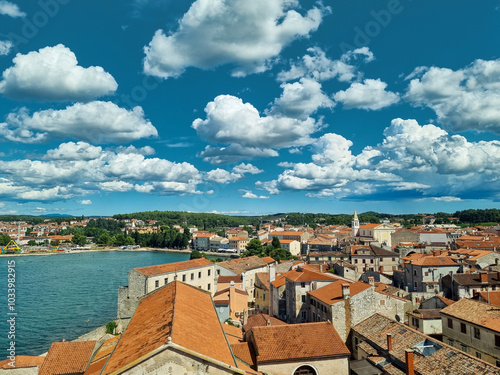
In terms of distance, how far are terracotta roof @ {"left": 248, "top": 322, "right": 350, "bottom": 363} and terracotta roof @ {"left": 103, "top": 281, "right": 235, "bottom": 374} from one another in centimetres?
383

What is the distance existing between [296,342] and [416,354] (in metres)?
6.30

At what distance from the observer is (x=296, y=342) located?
20406 mm

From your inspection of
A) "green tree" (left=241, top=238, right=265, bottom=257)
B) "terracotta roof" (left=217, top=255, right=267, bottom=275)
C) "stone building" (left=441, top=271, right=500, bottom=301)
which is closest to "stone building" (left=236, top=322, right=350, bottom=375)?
"stone building" (left=441, top=271, right=500, bottom=301)

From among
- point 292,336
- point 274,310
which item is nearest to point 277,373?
point 292,336

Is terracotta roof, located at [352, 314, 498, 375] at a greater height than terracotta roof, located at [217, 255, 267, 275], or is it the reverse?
terracotta roof, located at [352, 314, 498, 375]

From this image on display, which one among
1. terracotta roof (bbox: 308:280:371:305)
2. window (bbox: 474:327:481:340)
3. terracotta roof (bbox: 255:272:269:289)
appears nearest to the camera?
window (bbox: 474:327:481:340)

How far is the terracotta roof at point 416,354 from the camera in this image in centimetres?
1658

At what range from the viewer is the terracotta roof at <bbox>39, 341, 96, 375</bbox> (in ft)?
69.3

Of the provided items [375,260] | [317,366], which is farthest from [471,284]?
[375,260]

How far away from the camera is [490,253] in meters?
50.7

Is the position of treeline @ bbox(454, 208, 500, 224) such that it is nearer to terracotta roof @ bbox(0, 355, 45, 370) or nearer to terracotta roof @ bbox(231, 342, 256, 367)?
terracotta roof @ bbox(231, 342, 256, 367)

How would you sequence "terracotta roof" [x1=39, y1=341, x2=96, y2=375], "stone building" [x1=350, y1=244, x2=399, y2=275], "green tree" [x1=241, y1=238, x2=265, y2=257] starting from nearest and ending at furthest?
"terracotta roof" [x1=39, y1=341, x2=96, y2=375] → "stone building" [x1=350, y1=244, x2=399, y2=275] → "green tree" [x1=241, y1=238, x2=265, y2=257]

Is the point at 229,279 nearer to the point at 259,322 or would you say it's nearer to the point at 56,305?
the point at 259,322

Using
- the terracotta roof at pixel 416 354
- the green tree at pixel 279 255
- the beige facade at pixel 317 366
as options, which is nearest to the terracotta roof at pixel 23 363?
the beige facade at pixel 317 366
